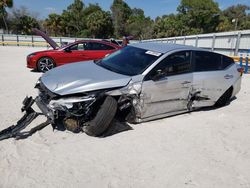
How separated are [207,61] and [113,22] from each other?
50387 millimetres

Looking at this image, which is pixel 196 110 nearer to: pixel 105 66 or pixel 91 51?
pixel 105 66

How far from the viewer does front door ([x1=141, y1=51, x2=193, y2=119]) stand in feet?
12.4

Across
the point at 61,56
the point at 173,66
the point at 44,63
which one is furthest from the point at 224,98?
the point at 44,63

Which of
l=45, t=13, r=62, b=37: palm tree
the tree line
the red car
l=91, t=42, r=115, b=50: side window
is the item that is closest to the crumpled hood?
the red car

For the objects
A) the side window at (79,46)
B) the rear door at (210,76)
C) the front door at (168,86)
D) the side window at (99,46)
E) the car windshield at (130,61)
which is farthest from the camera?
the side window at (99,46)

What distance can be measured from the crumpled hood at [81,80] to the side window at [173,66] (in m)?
0.55

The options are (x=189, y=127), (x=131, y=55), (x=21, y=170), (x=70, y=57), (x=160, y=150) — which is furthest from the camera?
Answer: (x=70, y=57)

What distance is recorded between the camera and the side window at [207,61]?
4508 mm

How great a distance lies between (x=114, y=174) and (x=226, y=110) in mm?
3599

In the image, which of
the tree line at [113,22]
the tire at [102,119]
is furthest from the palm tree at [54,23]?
the tire at [102,119]

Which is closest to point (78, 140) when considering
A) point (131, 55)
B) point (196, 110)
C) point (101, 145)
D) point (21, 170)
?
point (101, 145)

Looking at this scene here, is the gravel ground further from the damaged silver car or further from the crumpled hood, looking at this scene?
the crumpled hood

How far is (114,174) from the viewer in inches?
104

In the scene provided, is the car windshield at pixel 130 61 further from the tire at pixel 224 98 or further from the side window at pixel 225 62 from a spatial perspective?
the tire at pixel 224 98
